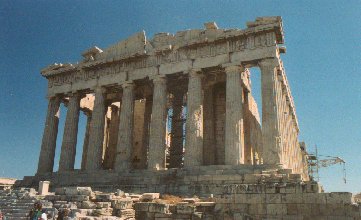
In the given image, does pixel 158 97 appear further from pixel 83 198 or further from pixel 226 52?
pixel 83 198

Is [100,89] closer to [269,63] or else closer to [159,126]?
[159,126]

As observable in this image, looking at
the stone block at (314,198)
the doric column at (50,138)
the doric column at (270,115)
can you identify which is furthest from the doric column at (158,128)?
the stone block at (314,198)

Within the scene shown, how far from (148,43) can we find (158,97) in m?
4.23

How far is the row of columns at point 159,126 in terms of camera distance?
21156 mm

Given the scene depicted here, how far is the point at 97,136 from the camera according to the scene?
1040 inches

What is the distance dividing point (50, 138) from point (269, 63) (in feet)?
57.5

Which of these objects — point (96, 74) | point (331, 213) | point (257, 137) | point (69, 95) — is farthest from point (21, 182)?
point (331, 213)

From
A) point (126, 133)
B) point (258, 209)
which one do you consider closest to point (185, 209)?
point (258, 209)

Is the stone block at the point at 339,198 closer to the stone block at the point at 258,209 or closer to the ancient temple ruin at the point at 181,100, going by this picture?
the stone block at the point at 258,209

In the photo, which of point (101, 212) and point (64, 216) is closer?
point (64, 216)

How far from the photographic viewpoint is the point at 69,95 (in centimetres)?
2911

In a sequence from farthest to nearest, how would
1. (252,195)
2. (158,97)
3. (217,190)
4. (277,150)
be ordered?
(158,97) < (277,150) < (217,190) < (252,195)

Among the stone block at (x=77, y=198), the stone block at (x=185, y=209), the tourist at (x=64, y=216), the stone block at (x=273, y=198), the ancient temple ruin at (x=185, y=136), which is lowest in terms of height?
the tourist at (x=64, y=216)

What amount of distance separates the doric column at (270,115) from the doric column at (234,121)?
1.39 m
